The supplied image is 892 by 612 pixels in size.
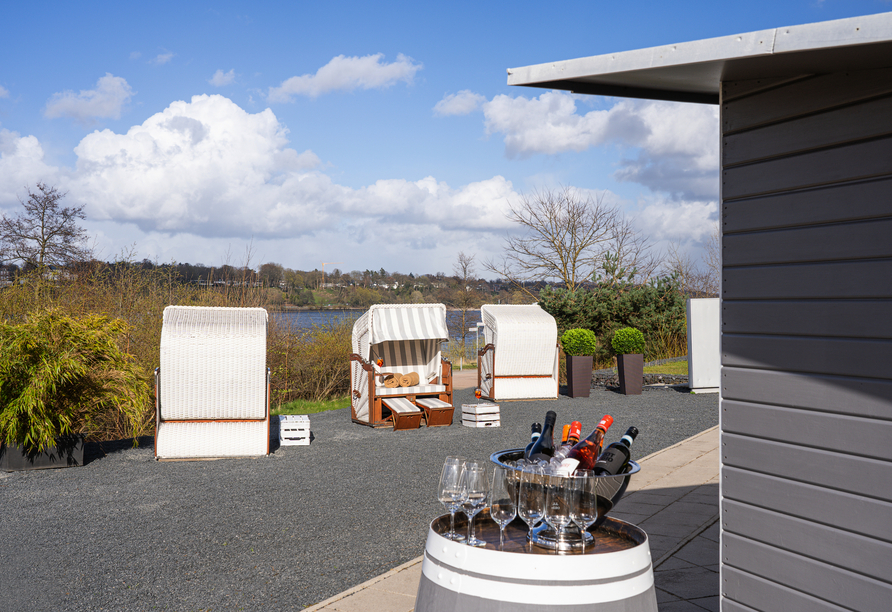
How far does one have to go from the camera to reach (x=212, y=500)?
212 inches

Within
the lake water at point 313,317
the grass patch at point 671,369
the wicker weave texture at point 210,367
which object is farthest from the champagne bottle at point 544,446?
the grass patch at point 671,369

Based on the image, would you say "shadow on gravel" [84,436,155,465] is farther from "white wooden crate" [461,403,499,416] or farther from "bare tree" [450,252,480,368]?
"bare tree" [450,252,480,368]

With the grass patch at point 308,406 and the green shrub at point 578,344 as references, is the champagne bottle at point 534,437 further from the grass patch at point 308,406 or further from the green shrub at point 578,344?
the green shrub at point 578,344

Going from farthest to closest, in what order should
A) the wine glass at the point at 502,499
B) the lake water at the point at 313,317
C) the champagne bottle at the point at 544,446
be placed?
the lake water at the point at 313,317 → the champagne bottle at the point at 544,446 → the wine glass at the point at 502,499

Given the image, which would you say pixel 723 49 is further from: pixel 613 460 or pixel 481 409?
pixel 481 409

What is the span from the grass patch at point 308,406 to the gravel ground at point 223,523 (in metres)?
2.60

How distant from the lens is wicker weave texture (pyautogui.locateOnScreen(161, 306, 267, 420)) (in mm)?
6652

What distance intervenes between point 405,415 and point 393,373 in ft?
4.82

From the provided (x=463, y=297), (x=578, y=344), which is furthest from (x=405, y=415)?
(x=463, y=297)

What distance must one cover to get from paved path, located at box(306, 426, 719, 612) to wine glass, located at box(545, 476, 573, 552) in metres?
1.68

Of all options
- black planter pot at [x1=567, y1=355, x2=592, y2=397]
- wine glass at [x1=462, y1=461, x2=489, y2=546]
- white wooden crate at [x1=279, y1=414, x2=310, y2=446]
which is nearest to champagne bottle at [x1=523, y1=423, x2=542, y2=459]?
wine glass at [x1=462, y1=461, x2=489, y2=546]

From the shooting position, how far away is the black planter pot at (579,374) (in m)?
11.5

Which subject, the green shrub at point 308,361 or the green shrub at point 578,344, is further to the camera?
the green shrub at point 578,344

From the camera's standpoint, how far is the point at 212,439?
271 inches
